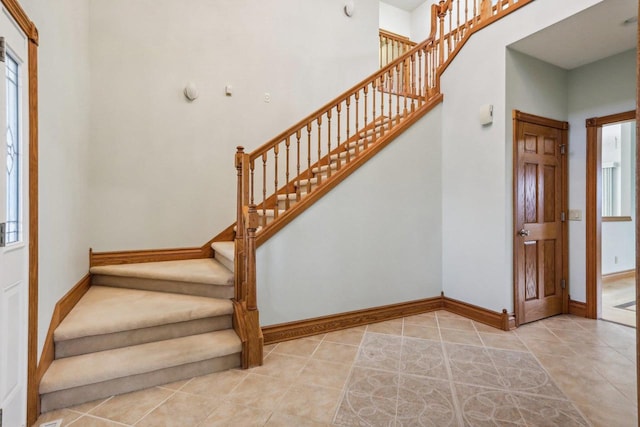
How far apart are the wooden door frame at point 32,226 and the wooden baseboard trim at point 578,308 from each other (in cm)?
477

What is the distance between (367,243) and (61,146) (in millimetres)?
2729

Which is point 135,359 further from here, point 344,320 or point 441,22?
point 441,22

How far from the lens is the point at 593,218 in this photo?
3.30m

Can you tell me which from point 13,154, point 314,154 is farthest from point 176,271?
point 314,154

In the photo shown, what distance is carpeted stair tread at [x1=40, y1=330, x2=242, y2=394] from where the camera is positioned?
184cm

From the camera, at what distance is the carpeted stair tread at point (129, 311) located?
210 centimetres

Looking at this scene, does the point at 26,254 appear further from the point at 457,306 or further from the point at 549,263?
the point at 549,263

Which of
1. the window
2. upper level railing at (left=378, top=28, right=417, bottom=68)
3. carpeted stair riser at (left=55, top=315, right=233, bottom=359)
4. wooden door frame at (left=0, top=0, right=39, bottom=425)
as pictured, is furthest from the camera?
upper level railing at (left=378, top=28, right=417, bottom=68)

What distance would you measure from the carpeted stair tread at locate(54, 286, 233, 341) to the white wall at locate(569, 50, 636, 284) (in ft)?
12.3

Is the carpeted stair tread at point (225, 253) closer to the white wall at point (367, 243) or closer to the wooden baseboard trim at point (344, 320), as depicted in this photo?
the white wall at point (367, 243)

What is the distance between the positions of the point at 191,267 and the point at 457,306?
2929 millimetres

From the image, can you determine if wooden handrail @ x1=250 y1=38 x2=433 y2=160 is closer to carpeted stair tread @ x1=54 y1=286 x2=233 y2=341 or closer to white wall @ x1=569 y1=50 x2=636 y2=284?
carpeted stair tread @ x1=54 y1=286 x2=233 y2=341

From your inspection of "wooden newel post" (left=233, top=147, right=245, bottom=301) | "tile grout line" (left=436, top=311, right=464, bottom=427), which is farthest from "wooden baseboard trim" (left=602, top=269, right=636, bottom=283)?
"wooden newel post" (left=233, top=147, right=245, bottom=301)

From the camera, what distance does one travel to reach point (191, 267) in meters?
3.09
